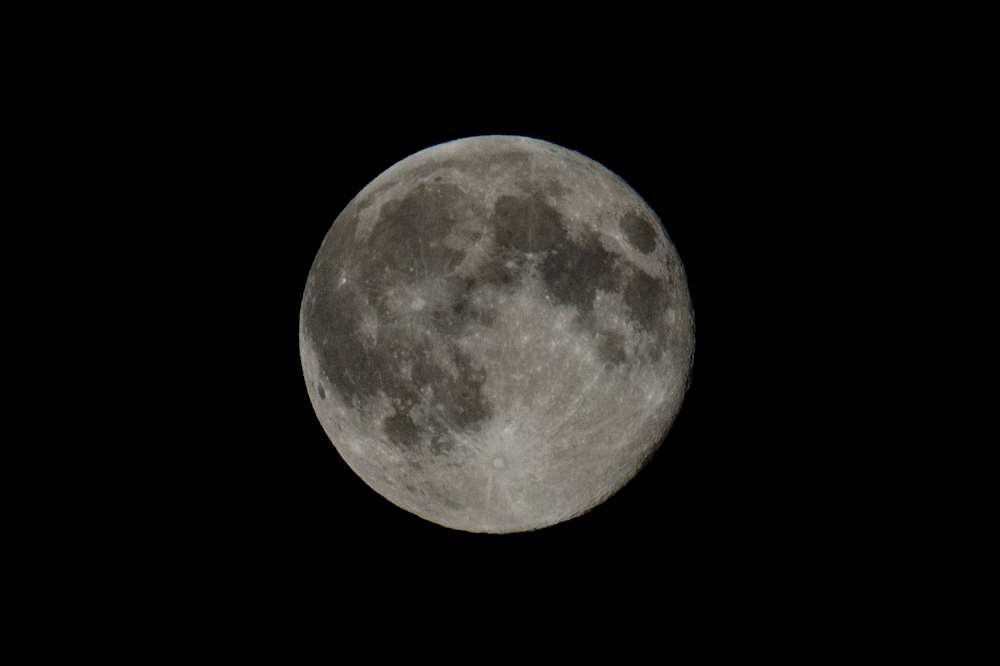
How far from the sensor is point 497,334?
12.0 ft

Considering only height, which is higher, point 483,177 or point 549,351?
point 483,177

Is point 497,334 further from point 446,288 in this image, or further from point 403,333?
point 403,333

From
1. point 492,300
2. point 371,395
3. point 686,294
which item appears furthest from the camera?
point 686,294

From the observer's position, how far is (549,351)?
3.69 meters

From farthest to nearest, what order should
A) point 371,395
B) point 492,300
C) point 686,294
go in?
point 686,294 < point 371,395 < point 492,300

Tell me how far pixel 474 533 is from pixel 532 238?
1.97 metres

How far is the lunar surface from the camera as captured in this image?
3.69 meters

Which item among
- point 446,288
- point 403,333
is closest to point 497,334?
point 446,288

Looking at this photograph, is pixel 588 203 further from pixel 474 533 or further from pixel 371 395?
pixel 474 533

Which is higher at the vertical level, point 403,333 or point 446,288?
point 446,288

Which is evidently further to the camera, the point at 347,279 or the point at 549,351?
the point at 347,279

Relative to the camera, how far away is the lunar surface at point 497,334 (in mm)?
3688

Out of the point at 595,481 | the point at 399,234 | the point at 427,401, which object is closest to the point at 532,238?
the point at 399,234

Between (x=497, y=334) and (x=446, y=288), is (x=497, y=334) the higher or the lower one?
the lower one
